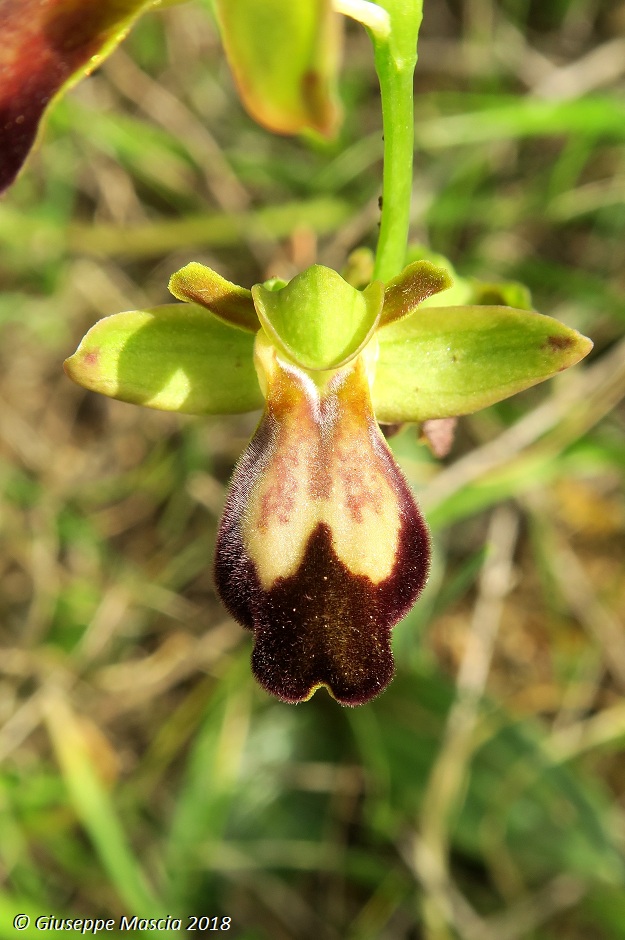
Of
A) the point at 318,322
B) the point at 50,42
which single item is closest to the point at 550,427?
the point at 318,322

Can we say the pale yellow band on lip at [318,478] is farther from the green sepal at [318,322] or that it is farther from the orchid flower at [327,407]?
the green sepal at [318,322]

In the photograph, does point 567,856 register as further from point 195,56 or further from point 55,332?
point 195,56

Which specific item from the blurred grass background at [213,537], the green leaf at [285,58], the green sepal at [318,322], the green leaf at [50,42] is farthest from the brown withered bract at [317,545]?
the blurred grass background at [213,537]

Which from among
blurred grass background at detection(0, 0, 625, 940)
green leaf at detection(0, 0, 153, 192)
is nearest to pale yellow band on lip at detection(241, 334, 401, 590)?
green leaf at detection(0, 0, 153, 192)

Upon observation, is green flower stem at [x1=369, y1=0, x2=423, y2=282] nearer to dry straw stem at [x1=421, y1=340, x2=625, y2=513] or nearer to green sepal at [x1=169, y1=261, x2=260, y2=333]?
green sepal at [x1=169, y1=261, x2=260, y2=333]

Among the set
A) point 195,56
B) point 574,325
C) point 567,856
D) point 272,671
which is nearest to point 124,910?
point 567,856

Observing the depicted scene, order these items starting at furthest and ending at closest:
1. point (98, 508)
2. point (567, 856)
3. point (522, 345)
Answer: point (98, 508)
point (567, 856)
point (522, 345)
